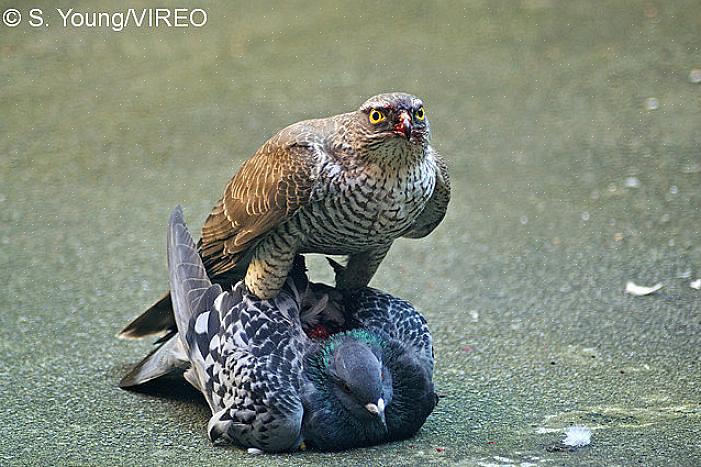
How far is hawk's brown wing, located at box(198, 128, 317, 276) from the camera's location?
12.9ft

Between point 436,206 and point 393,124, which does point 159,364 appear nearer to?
point 436,206

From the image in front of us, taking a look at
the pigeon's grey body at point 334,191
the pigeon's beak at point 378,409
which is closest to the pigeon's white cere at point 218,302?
the pigeon's grey body at point 334,191

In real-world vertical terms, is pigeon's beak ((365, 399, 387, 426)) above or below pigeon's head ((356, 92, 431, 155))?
below

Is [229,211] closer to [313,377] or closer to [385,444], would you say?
[313,377]

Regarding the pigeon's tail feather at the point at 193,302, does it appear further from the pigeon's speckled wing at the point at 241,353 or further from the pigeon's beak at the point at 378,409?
the pigeon's beak at the point at 378,409

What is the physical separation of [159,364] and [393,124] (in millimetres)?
1460

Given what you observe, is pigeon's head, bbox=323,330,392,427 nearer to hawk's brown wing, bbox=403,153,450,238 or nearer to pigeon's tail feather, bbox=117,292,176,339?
hawk's brown wing, bbox=403,153,450,238

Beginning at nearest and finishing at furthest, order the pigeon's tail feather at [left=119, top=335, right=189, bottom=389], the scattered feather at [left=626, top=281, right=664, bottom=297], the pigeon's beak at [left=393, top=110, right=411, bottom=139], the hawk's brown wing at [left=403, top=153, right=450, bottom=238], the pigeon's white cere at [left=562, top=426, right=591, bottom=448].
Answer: the pigeon's beak at [left=393, top=110, right=411, bottom=139]
the pigeon's white cere at [left=562, top=426, right=591, bottom=448]
the hawk's brown wing at [left=403, top=153, right=450, bottom=238]
the pigeon's tail feather at [left=119, top=335, right=189, bottom=389]
the scattered feather at [left=626, top=281, right=664, bottom=297]

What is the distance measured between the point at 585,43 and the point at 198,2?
11.4 feet

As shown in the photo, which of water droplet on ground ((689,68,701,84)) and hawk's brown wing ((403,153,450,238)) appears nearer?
hawk's brown wing ((403,153,450,238))

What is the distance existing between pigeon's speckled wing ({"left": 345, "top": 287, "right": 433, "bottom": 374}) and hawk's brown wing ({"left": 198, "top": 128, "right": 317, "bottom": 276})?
490 millimetres

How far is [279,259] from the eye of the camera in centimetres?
413

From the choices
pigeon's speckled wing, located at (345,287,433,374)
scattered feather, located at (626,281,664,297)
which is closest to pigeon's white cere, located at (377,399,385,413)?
pigeon's speckled wing, located at (345,287,433,374)

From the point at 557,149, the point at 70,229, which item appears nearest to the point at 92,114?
the point at 70,229
